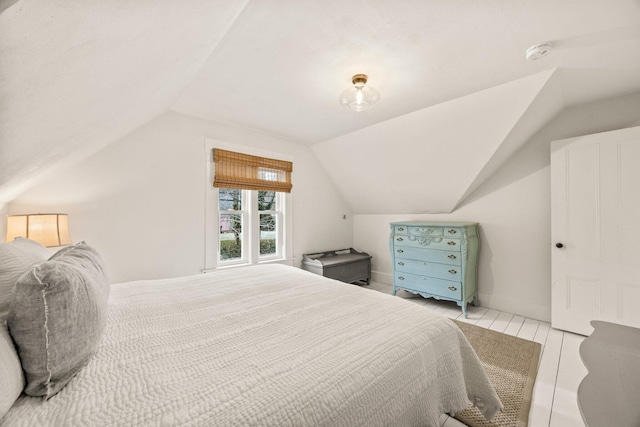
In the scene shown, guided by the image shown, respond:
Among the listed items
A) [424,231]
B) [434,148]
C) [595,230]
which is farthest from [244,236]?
[595,230]

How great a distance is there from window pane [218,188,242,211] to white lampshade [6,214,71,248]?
1464 mm

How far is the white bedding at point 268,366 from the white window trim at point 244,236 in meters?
1.35

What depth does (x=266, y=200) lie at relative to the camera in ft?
12.0

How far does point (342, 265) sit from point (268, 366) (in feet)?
9.84

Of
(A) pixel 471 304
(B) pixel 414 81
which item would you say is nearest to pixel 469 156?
(B) pixel 414 81

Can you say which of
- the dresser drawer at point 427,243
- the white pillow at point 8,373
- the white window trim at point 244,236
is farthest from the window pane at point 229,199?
the white pillow at point 8,373

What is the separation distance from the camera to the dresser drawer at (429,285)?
10.0 feet

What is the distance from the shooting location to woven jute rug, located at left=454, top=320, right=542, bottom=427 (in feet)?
4.93

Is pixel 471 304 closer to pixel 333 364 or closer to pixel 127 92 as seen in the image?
pixel 333 364

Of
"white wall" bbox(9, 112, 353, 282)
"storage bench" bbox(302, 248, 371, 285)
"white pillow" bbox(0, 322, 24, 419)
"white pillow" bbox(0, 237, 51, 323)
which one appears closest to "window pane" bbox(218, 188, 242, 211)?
"white wall" bbox(9, 112, 353, 282)

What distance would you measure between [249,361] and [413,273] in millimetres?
2988

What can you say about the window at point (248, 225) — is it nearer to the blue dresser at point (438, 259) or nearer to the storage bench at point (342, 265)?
the storage bench at point (342, 265)

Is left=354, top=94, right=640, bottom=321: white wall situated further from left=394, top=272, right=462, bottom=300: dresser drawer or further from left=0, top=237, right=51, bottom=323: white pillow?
left=0, top=237, right=51, bottom=323: white pillow

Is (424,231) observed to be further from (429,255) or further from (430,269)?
(430,269)
